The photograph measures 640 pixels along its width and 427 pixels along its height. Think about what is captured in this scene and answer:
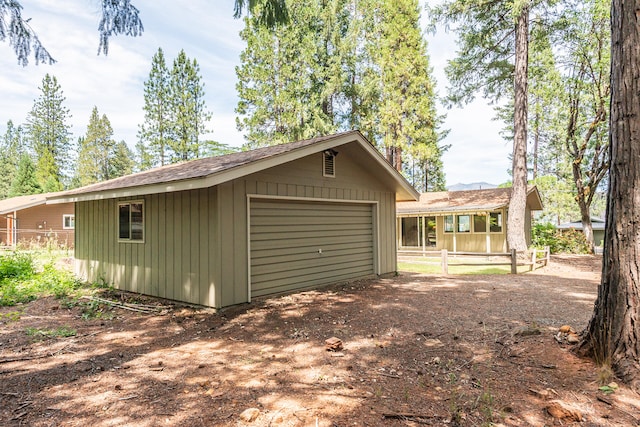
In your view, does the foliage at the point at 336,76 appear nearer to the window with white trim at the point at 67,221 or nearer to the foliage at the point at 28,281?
the window with white trim at the point at 67,221

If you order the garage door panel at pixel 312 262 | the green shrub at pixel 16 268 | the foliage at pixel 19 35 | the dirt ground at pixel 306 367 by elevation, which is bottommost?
the dirt ground at pixel 306 367

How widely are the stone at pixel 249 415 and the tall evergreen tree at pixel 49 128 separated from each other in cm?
4312

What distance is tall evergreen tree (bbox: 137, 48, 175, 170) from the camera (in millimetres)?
26453

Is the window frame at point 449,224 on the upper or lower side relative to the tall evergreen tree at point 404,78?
lower

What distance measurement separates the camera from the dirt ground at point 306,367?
2926mm

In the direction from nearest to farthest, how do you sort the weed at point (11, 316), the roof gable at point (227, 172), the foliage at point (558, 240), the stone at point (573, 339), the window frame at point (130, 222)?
the stone at point (573, 339) < the roof gable at point (227, 172) < the weed at point (11, 316) < the window frame at point (130, 222) < the foliage at point (558, 240)

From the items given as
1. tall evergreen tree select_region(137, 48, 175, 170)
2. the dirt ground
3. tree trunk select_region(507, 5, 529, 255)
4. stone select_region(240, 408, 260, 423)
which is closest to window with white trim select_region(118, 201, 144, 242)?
the dirt ground

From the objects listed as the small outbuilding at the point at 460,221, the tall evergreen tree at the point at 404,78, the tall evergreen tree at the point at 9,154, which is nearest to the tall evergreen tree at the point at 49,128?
the tall evergreen tree at the point at 9,154

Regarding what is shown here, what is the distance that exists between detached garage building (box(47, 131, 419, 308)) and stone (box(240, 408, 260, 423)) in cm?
365

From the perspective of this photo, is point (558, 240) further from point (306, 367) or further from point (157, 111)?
point (157, 111)

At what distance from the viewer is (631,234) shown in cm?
344

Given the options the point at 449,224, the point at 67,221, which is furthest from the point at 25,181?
the point at 449,224

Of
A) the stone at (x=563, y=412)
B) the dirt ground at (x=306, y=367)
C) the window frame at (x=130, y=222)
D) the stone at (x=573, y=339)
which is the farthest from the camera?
the window frame at (x=130, y=222)

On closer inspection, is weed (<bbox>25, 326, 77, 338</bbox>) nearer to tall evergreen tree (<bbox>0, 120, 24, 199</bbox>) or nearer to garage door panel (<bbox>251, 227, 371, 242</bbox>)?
garage door panel (<bbox>251, 227, 371, 242</bbox>)
